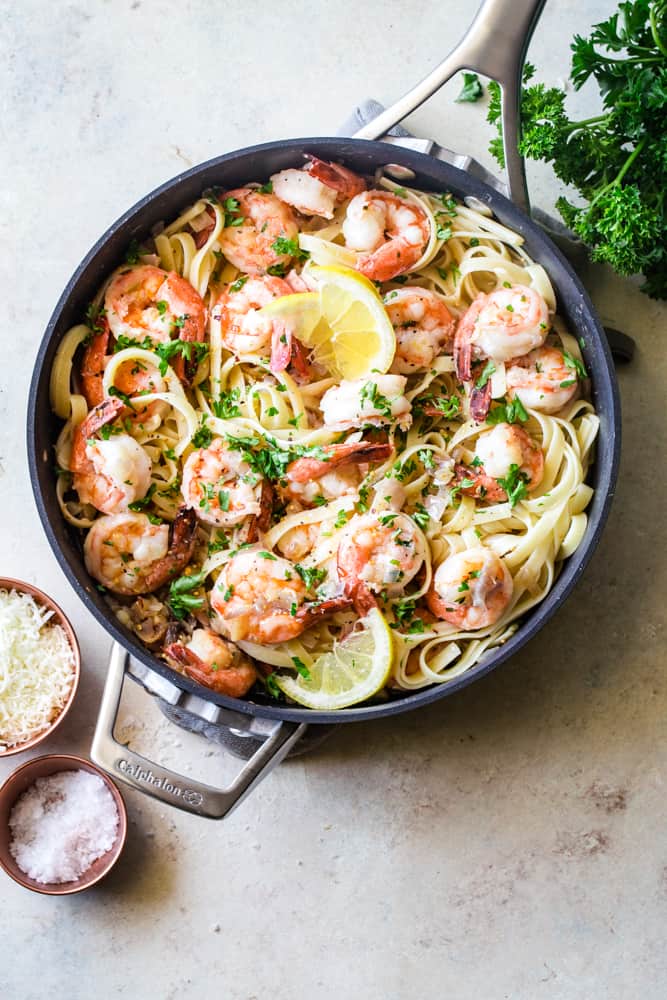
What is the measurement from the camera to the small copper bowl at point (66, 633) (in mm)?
3629

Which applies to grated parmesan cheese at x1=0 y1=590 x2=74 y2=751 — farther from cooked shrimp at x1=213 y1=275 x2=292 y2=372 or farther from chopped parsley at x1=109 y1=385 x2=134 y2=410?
cooked shrimp at x1=213 y1=275 x2=292 y2=372

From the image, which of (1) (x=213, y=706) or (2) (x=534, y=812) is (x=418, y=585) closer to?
(1) (x=213, y=706)

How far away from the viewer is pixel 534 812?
12.4 ft

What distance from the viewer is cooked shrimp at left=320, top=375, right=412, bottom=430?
10.5 feet

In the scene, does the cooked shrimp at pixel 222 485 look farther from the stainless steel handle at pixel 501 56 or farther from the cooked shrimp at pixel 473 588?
the stainless steel handle at pixel 501 56

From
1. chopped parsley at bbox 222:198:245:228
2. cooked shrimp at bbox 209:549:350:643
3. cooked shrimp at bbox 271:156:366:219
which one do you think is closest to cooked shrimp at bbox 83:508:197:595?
cooked shrimp at bbox 209:549:350:643

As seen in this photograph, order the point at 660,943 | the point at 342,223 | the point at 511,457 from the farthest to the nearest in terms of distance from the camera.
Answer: the point at 660,943 < the point at 342,223 < the point at 511,457

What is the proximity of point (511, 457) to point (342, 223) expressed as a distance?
97 centimetres

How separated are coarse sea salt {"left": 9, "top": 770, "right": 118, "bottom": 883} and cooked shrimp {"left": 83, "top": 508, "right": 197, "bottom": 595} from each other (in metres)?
0.91

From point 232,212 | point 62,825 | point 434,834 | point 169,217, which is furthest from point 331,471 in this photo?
point 62,825

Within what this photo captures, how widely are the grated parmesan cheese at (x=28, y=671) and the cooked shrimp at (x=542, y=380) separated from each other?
5.91 feet

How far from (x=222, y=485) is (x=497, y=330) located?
3.19 ft

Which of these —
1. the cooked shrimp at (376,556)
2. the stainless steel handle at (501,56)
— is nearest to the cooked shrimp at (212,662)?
the cooked shrimp at (376,556)

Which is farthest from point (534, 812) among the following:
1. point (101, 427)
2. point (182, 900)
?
point (101, 427)
